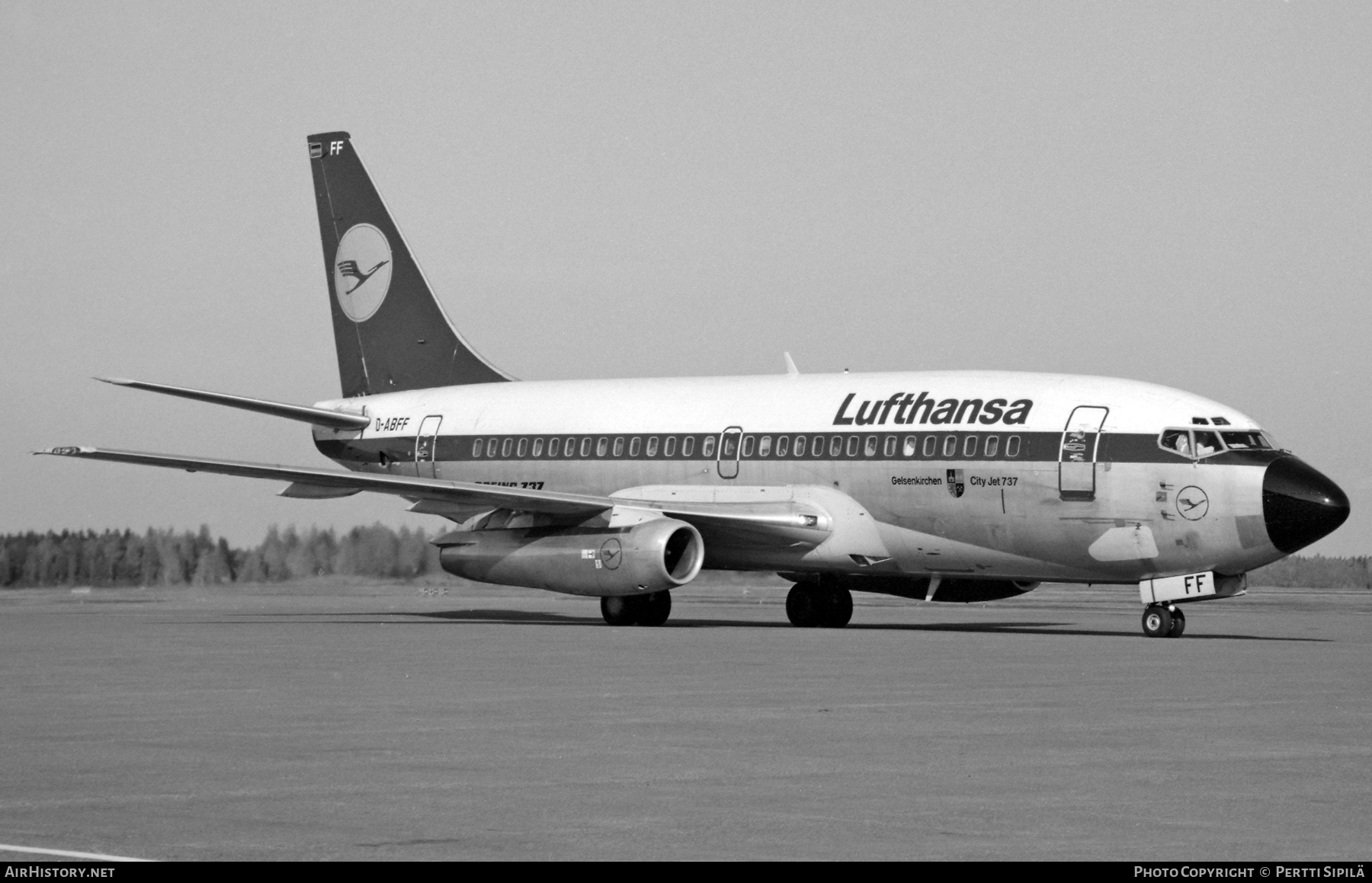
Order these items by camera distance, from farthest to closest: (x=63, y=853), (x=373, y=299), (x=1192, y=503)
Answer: (x=373, y=299)
(x=1192, y=503)
(x=63, y=853)

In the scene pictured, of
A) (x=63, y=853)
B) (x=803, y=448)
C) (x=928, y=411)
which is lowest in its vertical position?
(x=63, y=853)

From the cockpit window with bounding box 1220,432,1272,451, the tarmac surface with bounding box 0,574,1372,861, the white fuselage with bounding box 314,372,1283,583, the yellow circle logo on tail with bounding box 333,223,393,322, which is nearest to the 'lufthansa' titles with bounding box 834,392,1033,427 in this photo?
the white fuselage with bounding box 314,372,1283,583

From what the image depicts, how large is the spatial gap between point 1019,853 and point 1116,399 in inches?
800

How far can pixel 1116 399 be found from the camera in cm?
2812

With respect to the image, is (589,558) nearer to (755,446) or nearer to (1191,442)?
(755,446)

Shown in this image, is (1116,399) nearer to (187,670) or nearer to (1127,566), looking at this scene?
(1127,566)

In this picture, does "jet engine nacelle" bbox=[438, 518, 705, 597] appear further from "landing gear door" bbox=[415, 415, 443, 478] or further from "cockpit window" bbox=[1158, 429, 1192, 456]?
"cockpit window" bbox=[1158, 429, 1192, 456]

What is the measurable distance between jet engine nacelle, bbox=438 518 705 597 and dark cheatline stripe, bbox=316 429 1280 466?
2.34m

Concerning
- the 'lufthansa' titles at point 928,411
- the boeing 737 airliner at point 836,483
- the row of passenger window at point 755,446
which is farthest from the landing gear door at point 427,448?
the 'lufthansa' titles at point 928,411

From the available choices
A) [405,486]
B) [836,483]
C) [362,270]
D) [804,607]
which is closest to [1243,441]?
[836,483]

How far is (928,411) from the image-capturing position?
2992 cm

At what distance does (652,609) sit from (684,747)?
18701mm

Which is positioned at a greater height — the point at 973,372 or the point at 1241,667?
the point at 973,372
